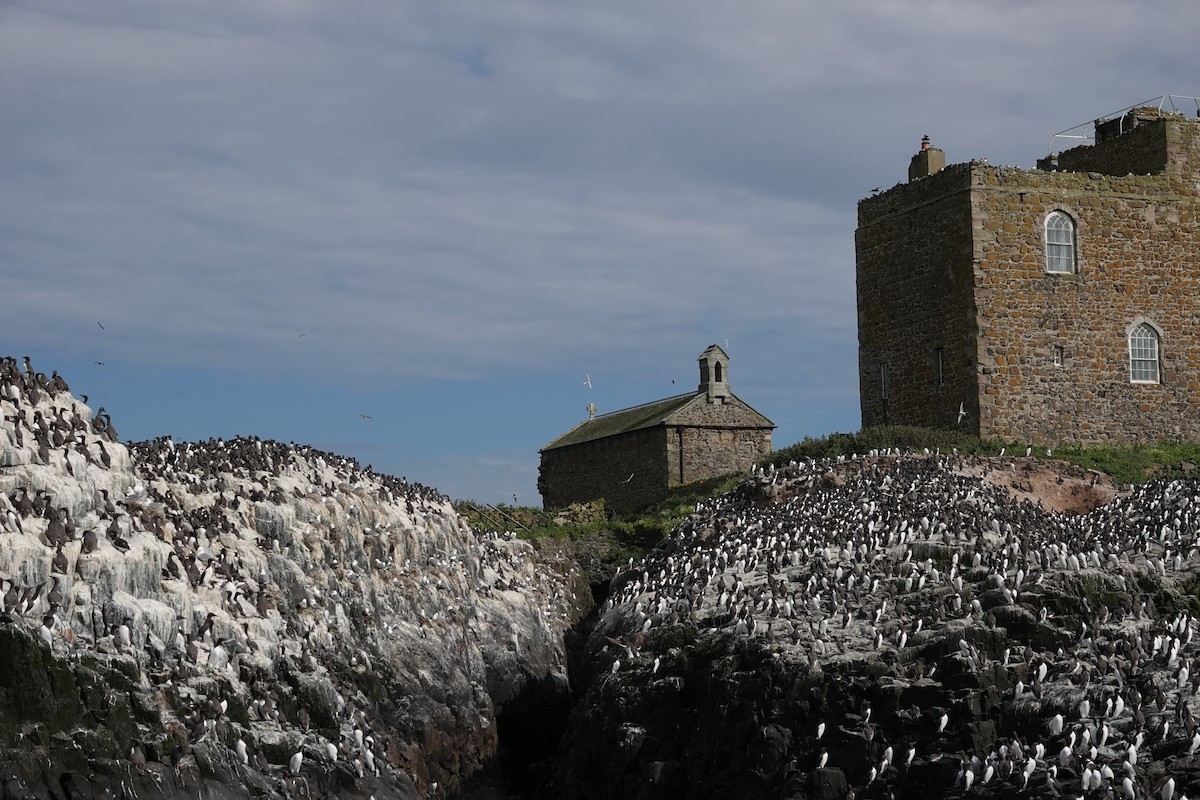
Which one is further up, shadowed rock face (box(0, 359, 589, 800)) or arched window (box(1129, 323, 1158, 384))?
arched window (box(1129, 323, 1158, 384))

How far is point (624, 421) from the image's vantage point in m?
58.1

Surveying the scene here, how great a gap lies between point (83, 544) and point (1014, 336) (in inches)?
1136

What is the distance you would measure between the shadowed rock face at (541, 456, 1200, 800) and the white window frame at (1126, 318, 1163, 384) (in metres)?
12.3

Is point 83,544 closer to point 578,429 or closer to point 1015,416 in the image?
point 1015,416

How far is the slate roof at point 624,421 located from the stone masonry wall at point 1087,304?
13.1m

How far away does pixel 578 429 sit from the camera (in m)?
61.6

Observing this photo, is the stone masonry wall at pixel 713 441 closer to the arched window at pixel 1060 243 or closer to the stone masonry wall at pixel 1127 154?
the arched window at pixel 1060 243

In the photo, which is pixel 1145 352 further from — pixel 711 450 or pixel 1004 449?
pixel 711 450

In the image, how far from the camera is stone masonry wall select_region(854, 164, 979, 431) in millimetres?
45219

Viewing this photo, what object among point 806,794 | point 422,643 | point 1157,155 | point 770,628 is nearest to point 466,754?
point 422,643

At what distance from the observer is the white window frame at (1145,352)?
4622 cm

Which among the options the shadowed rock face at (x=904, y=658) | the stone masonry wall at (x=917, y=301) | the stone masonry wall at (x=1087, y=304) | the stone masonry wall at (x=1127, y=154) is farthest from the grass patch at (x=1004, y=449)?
the stone masonry wall at (x=1127, y=154)

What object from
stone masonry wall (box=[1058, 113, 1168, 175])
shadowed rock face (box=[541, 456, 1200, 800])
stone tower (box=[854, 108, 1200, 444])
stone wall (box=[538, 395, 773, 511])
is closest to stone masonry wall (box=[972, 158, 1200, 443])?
stone tower (box=[854, 108, 1200, 444])

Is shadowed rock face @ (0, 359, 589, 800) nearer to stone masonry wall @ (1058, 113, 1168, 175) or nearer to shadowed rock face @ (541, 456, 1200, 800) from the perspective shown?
shadowed rock face @ (541, 456, 1200, 800)
